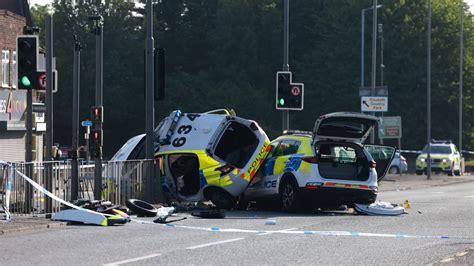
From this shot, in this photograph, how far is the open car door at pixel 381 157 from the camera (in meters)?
24.8

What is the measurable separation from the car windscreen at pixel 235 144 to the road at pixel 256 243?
2816 mm

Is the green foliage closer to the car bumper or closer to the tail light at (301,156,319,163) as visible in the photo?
the car bumper

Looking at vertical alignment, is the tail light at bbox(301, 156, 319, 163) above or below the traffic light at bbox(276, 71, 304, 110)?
below

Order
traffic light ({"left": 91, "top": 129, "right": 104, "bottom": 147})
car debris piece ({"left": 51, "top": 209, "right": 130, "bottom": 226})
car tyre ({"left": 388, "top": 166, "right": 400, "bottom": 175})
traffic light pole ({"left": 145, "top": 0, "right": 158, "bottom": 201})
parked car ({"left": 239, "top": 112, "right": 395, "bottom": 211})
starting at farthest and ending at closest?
1. car tyre ({"left": 388, "top": 166, "right": 400, "bottom": 175})
2. traffic light pole ({"left": 145, "top": 0, "right": 158, "bottom": 201})
3. parked car ({"left": 239, "top": 112, "right": 395, "bottom": 211})
4. traffic light ({"left": 91, "top": 129, "right": 104, "bottom": 147})
5. car debris piece ({"left": 51, "top": 209, "right": 130, "bottom": 226})

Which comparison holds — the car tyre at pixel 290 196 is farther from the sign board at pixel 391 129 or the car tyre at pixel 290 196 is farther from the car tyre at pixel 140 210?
the sign board at pixel 391 129

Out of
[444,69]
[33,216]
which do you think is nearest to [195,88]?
[444,69]

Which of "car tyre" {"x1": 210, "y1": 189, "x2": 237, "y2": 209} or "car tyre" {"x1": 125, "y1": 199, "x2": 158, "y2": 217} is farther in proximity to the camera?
"car tyre" {"x1": 210, "y1": 189, "x2": 237, "y2": 209}

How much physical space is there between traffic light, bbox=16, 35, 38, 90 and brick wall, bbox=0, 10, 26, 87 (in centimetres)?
2767

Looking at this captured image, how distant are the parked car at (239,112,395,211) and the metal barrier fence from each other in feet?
8.61

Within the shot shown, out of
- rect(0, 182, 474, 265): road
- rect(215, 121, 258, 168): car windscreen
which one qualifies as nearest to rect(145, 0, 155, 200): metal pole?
rect(215, 121, 258, 168): car windscreen

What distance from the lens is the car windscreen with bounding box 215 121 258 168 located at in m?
24.4

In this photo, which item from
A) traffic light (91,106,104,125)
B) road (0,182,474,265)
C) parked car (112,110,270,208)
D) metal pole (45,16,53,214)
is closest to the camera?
road (0,182,474,265)

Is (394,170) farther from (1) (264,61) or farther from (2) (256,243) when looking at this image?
(2) (256,243)

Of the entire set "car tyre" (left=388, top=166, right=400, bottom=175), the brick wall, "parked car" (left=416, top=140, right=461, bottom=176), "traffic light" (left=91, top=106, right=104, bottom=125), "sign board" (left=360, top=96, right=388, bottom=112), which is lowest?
"car tyre" (left=388, top=166, right=400, bottom=175)
